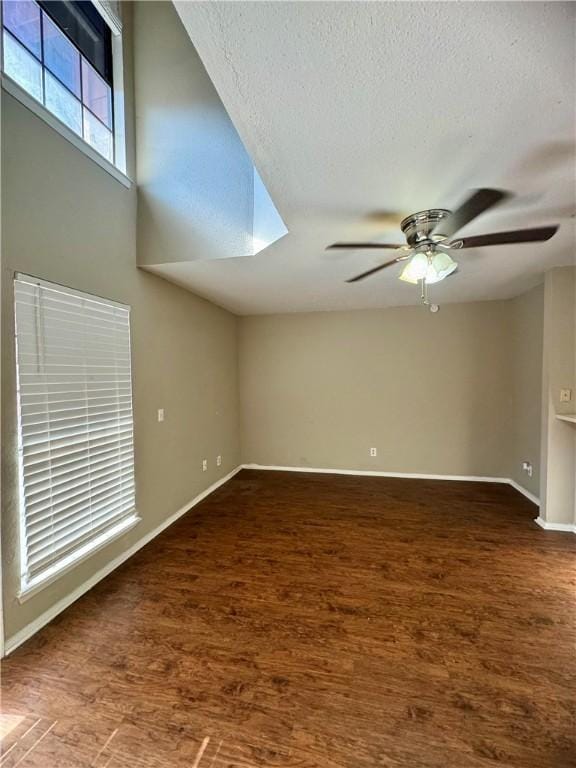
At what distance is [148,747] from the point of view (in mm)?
1226

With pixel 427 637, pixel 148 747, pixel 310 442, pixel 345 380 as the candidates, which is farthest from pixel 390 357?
pixel 148 747

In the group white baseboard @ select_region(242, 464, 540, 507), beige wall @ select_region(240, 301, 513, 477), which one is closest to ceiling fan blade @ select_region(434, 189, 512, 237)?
beige wall @ select_region(240, 301, 513, 477)

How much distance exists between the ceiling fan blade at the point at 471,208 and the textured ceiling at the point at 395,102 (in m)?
0.06

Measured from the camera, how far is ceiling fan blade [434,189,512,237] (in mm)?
1521

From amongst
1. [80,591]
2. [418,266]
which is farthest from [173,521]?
[418,266]

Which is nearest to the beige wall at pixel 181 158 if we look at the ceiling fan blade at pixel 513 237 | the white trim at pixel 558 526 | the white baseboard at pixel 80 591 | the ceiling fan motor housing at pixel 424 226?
the ceiling fan motor housing at pixel 424 226

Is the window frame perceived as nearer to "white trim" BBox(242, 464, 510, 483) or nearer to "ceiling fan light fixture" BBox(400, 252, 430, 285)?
"ceiling fan light fixture" BBox(400, 252, 430, 285)

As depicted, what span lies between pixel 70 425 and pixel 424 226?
8.12 ft

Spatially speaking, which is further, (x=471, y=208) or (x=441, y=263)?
(x=441, y=263)

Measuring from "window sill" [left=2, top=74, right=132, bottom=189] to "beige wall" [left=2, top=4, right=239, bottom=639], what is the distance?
0.03 metres

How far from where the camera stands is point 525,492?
3631mm

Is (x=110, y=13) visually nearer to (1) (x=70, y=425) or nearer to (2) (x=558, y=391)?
(1) (x=70, y=425)

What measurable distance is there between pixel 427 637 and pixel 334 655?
523mm

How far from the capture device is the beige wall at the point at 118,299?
1.69 meters
